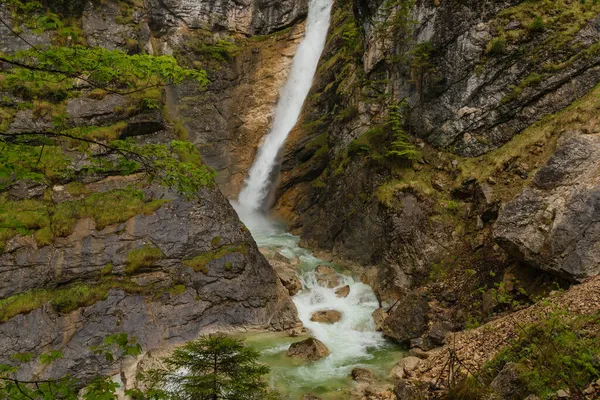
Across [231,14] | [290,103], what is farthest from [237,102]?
[231,14]

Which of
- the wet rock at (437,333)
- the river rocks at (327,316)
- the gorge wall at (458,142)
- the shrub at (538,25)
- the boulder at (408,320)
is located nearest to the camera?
the wet rock at (437,333)

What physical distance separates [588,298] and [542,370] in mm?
3154

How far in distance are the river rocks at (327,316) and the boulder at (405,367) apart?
3.70 m

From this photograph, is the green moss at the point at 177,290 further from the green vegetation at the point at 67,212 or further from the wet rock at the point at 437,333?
the wet rock at the point at 437,333

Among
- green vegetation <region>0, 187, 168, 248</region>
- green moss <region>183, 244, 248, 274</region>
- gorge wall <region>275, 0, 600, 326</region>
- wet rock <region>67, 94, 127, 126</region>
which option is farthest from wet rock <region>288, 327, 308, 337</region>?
wet rock <region>67, 94, 127, 126</region>

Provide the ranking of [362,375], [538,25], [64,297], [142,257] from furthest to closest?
[538,25] → [142,257] → [64,297] → [362,375]

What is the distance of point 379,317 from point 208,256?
6552mm

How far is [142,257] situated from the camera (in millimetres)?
13688

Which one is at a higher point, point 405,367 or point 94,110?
point 94,110

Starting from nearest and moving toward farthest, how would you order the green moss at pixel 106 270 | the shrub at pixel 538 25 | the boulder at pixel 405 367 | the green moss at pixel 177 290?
the boulder at pixel 405 367 → the green moss at pixel 106 270 → the green moss at pixel 177 290 → the shrub at pixel 538 25

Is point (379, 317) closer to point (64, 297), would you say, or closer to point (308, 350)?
point (308, 350)

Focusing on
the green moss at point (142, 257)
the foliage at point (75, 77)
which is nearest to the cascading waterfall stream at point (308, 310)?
the green moss at point (142, 257)

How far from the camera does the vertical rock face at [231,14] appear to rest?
31.8 meters

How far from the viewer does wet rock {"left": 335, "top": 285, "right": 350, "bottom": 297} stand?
52.2ft
